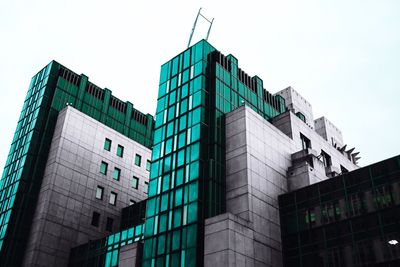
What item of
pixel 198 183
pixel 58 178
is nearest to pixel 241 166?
pixel 198 183

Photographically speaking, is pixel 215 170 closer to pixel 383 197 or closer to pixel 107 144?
pixel 383 197

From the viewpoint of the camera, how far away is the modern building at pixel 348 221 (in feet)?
148

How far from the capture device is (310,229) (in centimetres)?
5072

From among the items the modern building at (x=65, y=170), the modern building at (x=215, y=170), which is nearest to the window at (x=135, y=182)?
the modern building at (x=65, y=170)

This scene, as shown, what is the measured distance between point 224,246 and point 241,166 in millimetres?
11259

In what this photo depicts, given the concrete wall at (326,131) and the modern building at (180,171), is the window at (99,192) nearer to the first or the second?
the modern building at (180,171)

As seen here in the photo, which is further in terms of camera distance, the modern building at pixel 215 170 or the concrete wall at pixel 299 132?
the concrete wall at pixel 299 132

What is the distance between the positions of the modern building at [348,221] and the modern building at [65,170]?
33.0 metres

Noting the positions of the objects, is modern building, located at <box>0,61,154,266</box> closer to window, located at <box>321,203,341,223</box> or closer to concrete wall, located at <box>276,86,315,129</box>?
concrete wall, located at <box>276,86,315,129</box>

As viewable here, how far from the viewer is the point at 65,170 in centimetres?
7288

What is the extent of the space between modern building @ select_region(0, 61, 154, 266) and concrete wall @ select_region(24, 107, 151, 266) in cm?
14

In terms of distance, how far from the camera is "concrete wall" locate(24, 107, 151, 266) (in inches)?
2635

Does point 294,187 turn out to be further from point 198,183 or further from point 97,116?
point 97,116

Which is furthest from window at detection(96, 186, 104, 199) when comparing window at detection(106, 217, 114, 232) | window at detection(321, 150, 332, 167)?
window at detection(321, 150, 332, 167)
